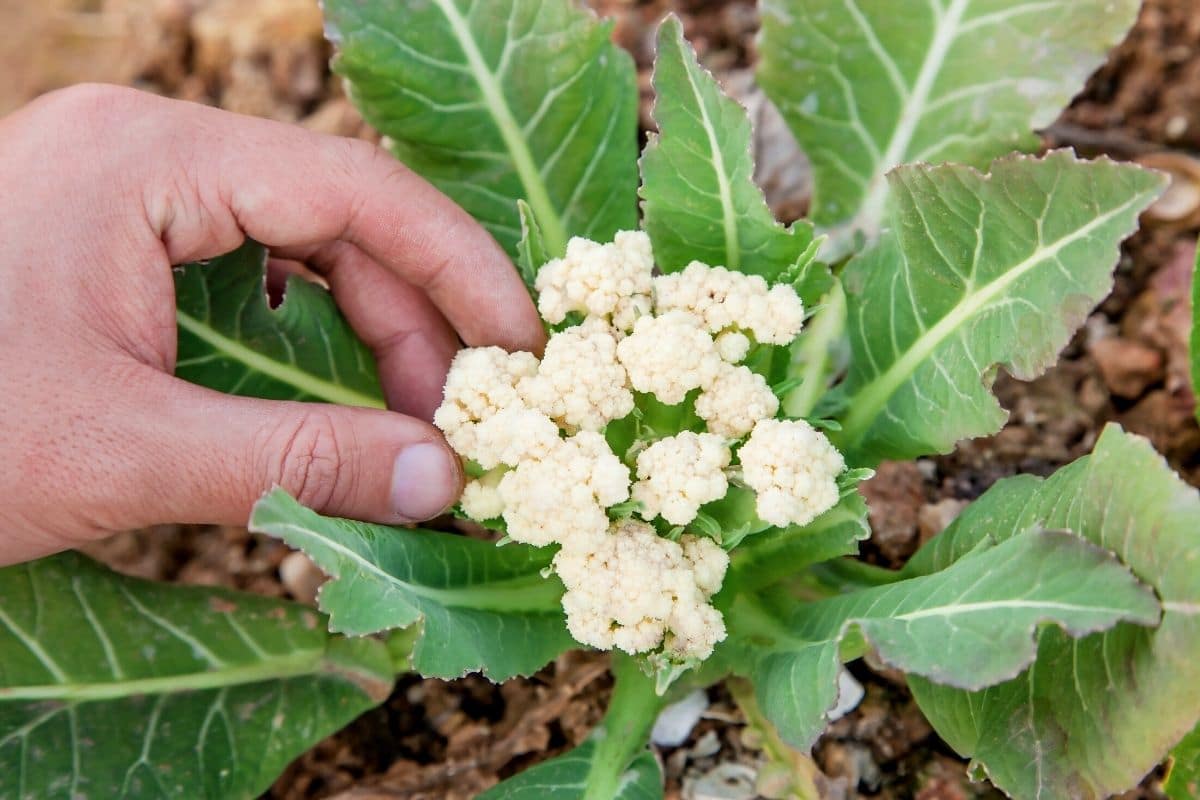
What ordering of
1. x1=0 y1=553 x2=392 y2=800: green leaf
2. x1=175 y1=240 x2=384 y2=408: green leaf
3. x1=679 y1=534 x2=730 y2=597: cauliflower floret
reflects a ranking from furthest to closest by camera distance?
x1=175 y1=240 x2=384 y2=408: green leaf → x1=0 y1=553 x2=392 y2=800: green leaf → x1=679 y1=534 x2=730 y2=597: cauliflower floret

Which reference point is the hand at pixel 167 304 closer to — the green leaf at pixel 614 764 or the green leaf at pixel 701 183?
the green leaf at pixel 701 183

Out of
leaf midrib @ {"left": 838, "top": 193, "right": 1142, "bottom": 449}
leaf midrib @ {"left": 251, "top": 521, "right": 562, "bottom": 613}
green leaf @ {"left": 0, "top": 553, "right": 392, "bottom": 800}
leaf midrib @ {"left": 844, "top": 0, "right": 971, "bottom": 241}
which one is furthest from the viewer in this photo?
leaf midrib @ {"left": 844, "top": 0, "right": 971, "bottom": 241}

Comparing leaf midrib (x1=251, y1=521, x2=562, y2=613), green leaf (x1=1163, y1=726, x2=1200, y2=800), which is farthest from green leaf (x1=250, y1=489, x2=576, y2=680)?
green leaf (x1=1163, y1=726, x2=1200, y2=800)

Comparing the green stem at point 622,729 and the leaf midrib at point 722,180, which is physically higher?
the leaf midrib at point 722,180

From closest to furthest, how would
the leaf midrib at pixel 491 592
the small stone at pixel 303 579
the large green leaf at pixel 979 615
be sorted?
the large green leaf at pixel 979 615
the leaf midrib at pixel 491 592
the small stone at pixel 303 579

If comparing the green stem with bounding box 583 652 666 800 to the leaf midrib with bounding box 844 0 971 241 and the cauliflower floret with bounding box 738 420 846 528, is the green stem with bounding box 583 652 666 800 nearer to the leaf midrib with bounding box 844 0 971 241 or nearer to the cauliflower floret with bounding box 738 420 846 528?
the cauliflower floret with bounding box 738 420 846 528

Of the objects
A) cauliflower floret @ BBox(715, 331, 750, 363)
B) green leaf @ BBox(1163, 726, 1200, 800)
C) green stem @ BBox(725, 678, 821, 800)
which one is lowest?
green stem @ BBox(725, 678, 821, 800)

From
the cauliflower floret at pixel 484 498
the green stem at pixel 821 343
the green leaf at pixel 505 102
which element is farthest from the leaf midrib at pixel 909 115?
the cauliflower floret at pixel 484 498
